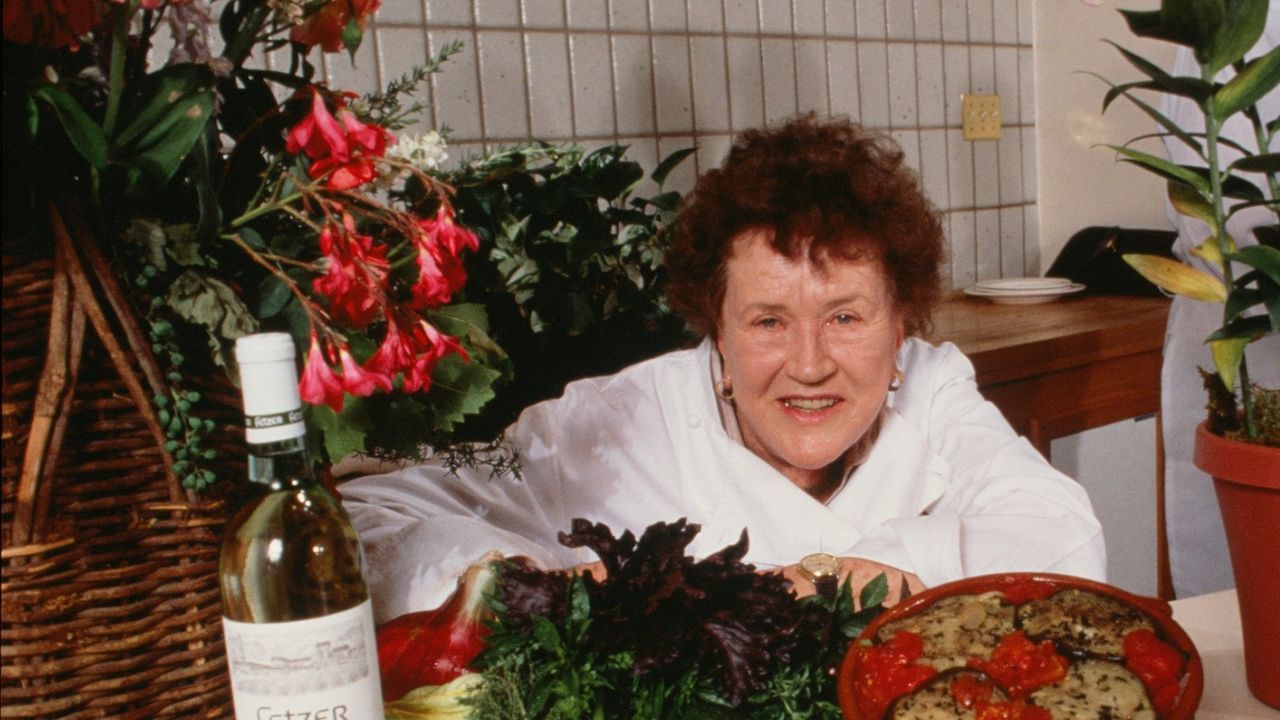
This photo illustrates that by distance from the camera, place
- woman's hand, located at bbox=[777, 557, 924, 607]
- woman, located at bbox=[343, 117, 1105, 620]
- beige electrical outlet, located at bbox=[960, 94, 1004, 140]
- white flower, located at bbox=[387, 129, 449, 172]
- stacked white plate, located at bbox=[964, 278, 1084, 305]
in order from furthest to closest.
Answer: beige electrical outlet, located at bbox=[960, 94, 1004, 140]
stacked white plate, located at bbox=[964, 278, 1084, 305]
woman, located at bbox=[343, 117, 1105, 620]
woman's hand, located at bbox=[777, 557, 924, 607]
white flower, located at bbox=[387, 129, 449, 172]

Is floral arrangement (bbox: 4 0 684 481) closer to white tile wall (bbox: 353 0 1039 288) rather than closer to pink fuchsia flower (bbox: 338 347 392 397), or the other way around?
pink fuchsia flower (bbox: 338 347 392 397)

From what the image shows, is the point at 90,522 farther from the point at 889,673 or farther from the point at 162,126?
the point at 889,673

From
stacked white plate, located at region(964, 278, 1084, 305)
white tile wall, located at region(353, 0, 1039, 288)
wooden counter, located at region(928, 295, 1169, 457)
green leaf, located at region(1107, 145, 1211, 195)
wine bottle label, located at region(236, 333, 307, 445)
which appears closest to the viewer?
wine bottle label, located at region(236, 333, 307, 445)

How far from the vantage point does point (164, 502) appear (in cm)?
61

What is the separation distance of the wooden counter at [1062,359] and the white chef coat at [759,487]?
44 cm

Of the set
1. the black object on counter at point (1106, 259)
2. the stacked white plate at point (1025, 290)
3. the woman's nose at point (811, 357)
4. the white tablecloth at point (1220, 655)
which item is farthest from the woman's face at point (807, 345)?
the black object on counter at point (1106, 259)

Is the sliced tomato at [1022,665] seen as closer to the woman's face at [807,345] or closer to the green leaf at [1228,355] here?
the green leaf at [1228,355]

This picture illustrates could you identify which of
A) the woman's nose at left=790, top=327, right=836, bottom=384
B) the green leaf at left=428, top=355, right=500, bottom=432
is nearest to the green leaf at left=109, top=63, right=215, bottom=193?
the green leaf at left=428, top=355, right=500, bottom=432

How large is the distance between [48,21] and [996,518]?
100 centimetres

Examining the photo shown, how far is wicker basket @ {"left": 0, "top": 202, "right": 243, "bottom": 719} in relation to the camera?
562 millimetres

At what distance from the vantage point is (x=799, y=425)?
50.4 inches

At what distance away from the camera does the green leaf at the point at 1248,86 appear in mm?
741

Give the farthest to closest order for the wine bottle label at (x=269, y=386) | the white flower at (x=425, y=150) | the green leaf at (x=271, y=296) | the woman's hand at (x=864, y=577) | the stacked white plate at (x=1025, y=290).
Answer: the stacked white plate at (x=1025, y=290), the woman's hand at (x=864, y=577), the white flower at (x=425, y=150), the green leaf at (x=271, y=296), the wine bottle label at (x=269, y=386)

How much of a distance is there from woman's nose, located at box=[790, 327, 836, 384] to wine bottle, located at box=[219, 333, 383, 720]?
707 millimetres
